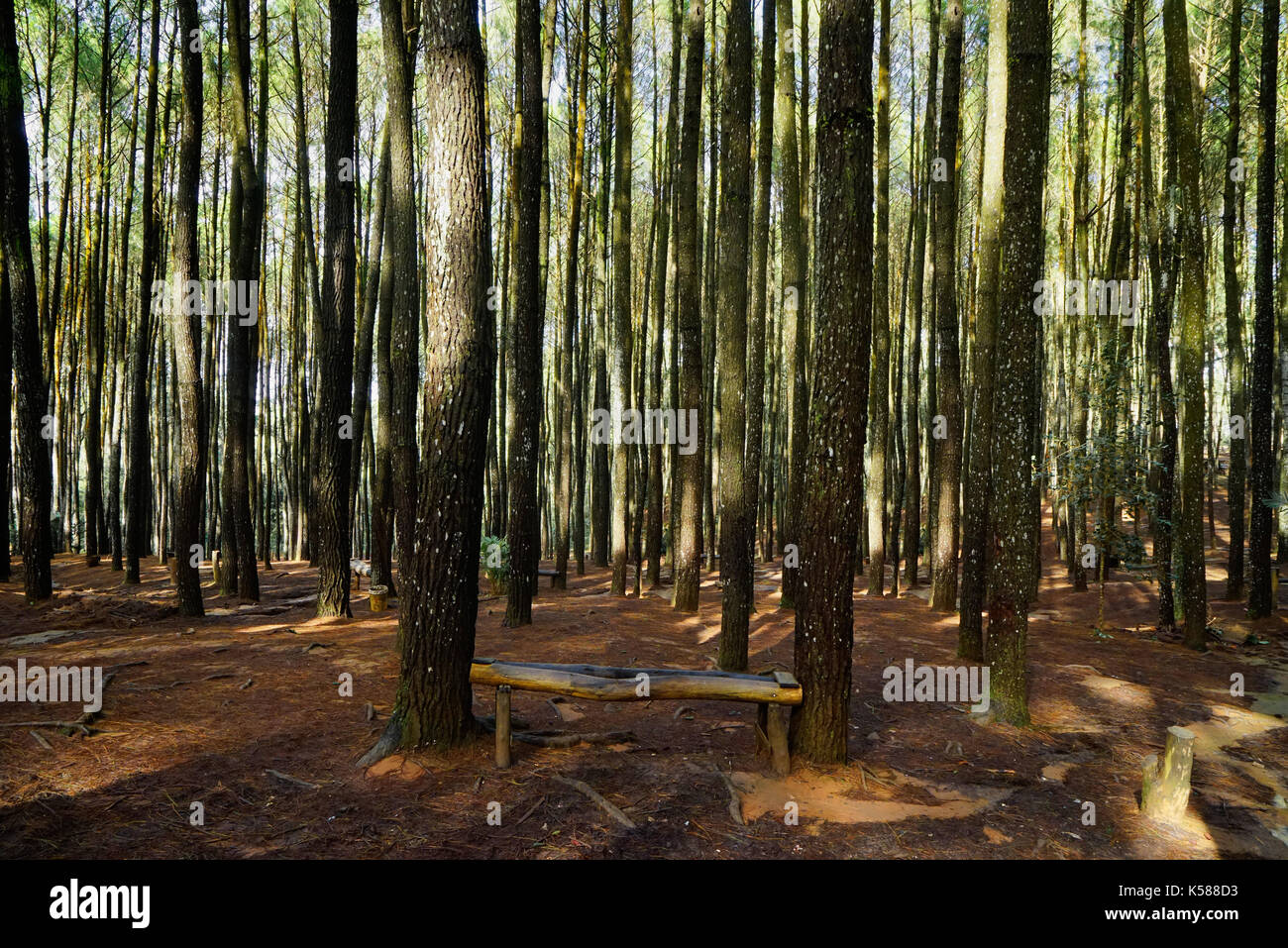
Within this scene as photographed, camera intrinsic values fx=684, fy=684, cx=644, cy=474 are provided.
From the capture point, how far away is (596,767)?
167 inches

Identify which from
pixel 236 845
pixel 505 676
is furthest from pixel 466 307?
pixel 236 845

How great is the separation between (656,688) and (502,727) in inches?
37.6

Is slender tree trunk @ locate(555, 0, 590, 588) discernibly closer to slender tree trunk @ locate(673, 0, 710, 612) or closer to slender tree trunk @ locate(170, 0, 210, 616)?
slender tree trunk @ locate(673, 0, 710, 612)

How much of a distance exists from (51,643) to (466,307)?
602 cm

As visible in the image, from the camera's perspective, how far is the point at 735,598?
640cm

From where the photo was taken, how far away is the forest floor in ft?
11.1

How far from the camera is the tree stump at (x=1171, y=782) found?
392cm

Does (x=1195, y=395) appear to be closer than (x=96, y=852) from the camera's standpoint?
No

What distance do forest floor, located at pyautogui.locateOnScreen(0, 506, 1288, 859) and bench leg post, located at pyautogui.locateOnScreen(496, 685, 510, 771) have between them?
0.07 meters

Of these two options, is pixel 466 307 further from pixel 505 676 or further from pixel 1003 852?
pixel 1003 852

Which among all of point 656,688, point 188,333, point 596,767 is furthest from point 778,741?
point 188,333

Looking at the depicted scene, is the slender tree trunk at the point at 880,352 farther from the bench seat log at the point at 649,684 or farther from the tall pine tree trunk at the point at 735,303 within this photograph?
the bench seat log at the point at 649,684

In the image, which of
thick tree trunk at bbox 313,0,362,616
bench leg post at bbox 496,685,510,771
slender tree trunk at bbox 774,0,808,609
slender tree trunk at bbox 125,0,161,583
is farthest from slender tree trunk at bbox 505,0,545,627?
slender tree trunk at bbox 125,0,161,583

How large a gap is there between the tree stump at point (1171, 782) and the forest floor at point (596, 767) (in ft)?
0.30
